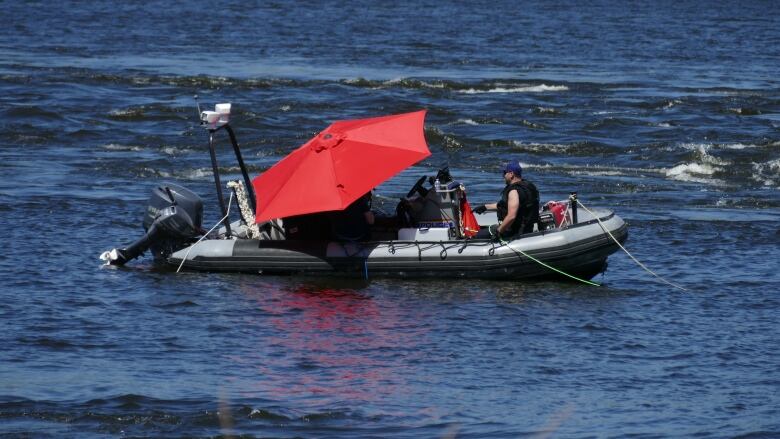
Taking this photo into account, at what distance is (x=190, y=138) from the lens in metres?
25.1

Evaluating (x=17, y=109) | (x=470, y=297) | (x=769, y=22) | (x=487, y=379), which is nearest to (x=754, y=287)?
(x=470, y=297)

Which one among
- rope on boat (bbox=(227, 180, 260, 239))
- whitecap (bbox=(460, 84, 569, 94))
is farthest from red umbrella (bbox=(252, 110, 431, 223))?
whitecap (bbox=(460, 84, 569, 94))

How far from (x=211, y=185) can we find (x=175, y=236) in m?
5.93

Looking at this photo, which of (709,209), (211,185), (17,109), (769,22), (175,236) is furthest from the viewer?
(769,22)

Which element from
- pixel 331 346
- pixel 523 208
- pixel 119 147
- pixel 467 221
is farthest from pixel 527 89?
pixel 331 346

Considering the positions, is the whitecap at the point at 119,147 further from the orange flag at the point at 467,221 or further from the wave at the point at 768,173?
the orange flag at the point at 467,221

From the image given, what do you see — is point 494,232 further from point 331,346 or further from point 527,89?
point 527,89

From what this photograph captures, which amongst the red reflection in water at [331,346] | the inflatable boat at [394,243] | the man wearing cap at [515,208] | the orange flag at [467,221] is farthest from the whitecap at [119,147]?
the man wearing cap at [515,208]

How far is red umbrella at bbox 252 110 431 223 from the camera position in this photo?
554 inches

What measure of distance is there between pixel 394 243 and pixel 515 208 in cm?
130

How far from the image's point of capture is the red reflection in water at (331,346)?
10703mm

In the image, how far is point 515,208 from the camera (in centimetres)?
1409

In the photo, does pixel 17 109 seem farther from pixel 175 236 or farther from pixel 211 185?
pixel 175 236

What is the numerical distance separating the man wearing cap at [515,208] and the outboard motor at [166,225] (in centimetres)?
312
